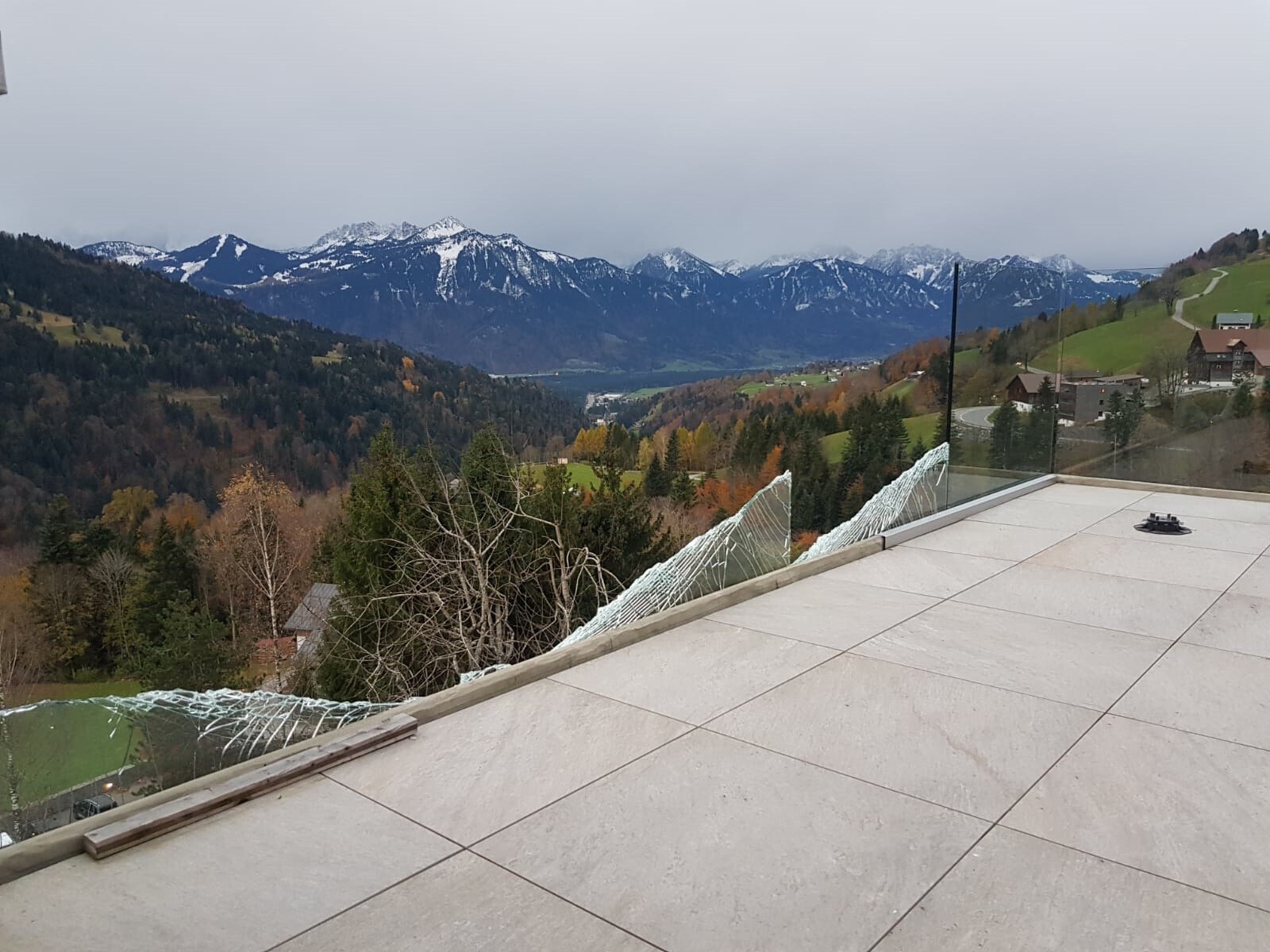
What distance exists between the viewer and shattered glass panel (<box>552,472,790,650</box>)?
4560 millimetres

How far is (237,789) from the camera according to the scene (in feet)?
8.97

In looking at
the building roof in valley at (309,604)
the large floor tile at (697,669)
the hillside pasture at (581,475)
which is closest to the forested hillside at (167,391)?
the building roof in valley at (309,604)

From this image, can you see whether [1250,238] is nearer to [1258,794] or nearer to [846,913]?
[1258,794]

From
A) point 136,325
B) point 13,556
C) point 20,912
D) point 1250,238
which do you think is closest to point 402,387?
point 136,325

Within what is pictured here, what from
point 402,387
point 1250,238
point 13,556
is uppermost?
point 1250,238

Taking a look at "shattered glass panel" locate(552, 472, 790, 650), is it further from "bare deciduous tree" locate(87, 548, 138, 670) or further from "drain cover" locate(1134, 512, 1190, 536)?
"bare deciduous tree" locate(87, 548, 138, 670)

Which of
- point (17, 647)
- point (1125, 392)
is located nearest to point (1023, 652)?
point (1125, 392)

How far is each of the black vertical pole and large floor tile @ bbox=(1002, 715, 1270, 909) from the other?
4420 mm

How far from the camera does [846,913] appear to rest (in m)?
2.21

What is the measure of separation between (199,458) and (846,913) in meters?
92.4

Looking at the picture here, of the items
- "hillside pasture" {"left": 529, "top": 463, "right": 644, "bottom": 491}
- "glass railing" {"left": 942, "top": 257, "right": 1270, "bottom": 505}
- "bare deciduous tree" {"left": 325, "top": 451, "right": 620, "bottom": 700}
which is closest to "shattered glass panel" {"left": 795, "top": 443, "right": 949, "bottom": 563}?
"glass railing" {"left": 942, "top": 257, "right": 1270, "bottom": 505}

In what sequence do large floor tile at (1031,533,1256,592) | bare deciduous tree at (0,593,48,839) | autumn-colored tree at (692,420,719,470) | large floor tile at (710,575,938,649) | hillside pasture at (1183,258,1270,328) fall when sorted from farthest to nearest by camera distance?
autumn-colored tree at (692,420,719,470) → bare deciduous tree at (0,593,48,839) → hillside pasture at (1183,258,1270,328) → large floor tile at (1031,533,1256,592) → large floor tile at (710,575,938,649)

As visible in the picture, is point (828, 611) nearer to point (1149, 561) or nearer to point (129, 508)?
point (1149, 561)

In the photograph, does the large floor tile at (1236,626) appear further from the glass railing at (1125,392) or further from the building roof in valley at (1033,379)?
the building roof in valley at (1033,379)
